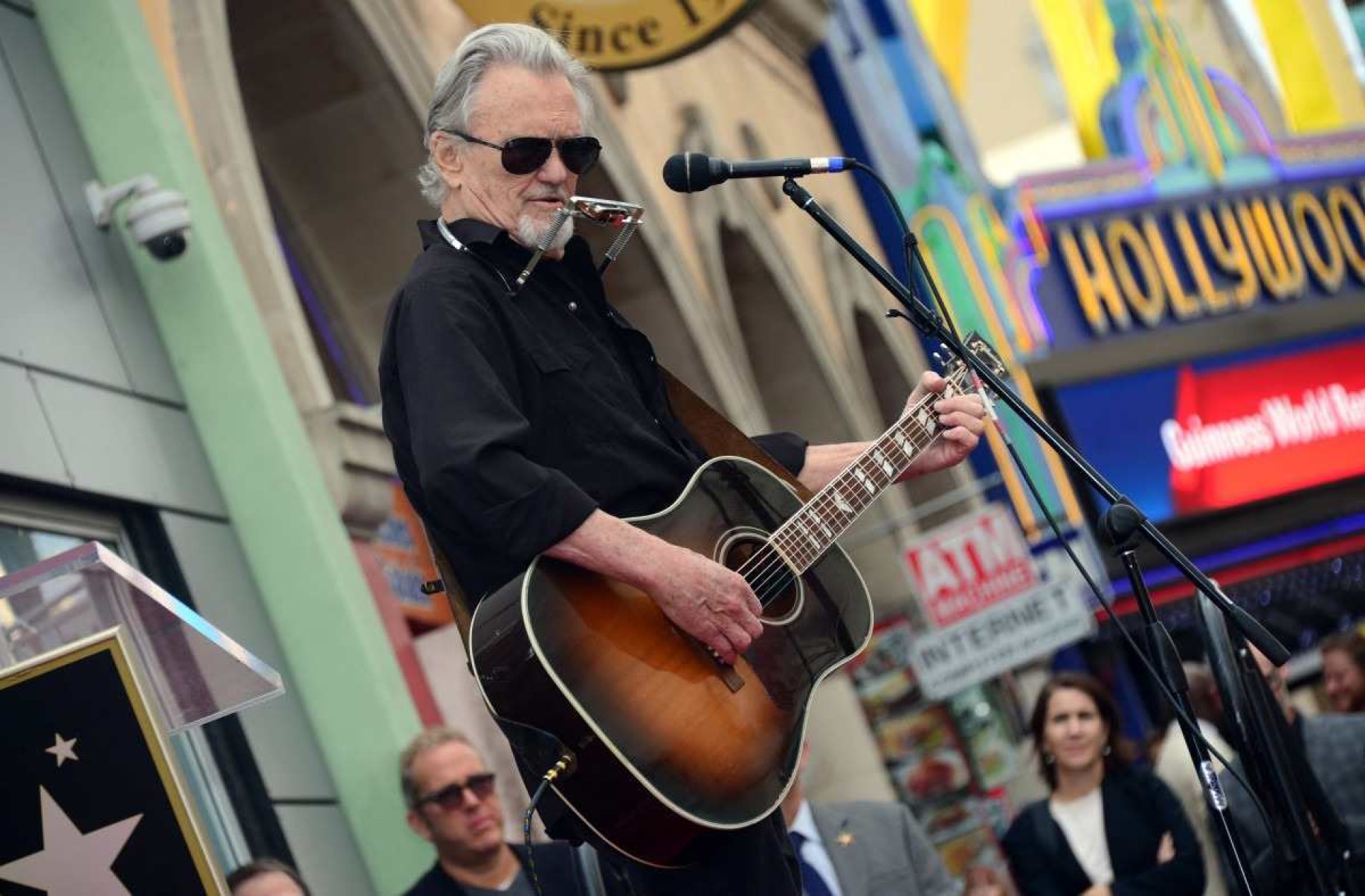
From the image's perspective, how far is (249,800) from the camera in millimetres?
6555

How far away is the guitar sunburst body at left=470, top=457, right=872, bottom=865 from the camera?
Result: 3605 mm

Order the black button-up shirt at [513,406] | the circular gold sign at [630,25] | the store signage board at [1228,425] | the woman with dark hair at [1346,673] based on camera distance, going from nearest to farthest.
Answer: the black button-up shirt at [513,406] → the woman with dark hair at [1346,673] → the circular gold sign at [630,25] → the store signage board at [1228,425]

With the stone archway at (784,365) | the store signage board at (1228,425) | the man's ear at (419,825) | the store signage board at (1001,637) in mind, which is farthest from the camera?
the store signage board at (1228,425)

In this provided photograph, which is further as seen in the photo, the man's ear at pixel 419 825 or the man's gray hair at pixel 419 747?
the man's gray hair at pixel 419 747

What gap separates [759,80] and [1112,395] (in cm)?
484

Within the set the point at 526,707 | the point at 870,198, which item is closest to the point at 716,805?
the point at 526,707

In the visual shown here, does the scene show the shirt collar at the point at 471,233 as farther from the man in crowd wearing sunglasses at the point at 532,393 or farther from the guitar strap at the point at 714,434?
the guitar strap at the point at 714,434

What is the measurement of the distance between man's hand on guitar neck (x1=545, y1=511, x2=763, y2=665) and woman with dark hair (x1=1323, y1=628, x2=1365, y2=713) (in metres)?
4.88

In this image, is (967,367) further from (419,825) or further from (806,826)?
(419,825)

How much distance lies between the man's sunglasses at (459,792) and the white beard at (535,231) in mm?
2306

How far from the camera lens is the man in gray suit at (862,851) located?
18.9 ft

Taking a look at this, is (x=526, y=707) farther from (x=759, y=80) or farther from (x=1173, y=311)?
(x=1173, y=311)

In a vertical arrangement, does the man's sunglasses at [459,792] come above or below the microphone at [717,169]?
below

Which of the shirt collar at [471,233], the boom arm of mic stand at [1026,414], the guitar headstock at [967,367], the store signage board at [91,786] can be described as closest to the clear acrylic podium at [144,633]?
the store signage board at [91,786]
